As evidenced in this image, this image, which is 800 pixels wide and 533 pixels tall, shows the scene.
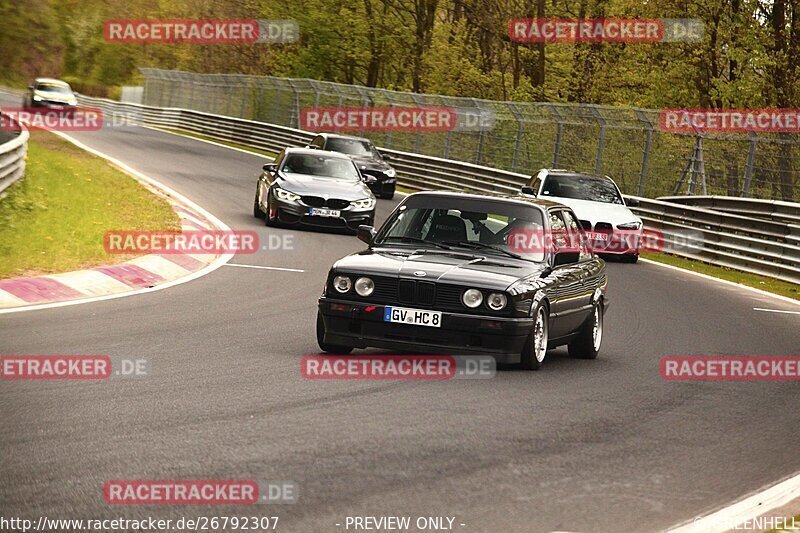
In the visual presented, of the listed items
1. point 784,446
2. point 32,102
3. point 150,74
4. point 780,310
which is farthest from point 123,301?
point 150,74

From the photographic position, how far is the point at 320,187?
2345 centimetres

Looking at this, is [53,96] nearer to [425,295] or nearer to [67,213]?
[67,213]

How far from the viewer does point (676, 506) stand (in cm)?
612

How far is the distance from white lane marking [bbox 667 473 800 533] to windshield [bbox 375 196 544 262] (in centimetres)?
423

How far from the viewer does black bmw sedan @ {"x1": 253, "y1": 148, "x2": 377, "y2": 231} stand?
75.8 feet

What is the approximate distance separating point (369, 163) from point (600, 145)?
20.7 ft

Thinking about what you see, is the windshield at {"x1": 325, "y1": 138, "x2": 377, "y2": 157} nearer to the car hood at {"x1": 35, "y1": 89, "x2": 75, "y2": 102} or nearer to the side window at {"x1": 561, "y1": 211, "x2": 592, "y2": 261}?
the side window at {"x1": 561, "y1": 211, "x2": 592, "y2": 261}

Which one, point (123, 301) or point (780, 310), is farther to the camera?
point (780, 310)

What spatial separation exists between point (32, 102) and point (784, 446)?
1926 inches

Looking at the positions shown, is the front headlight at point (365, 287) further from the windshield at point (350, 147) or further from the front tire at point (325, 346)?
the windshield at point (350, 147)

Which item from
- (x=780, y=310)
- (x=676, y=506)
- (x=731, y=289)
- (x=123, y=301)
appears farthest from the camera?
(x=731, y=289)

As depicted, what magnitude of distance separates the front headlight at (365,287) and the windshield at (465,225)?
37.0 inches

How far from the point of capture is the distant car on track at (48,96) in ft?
172

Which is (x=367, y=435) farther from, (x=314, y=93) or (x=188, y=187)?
(x=314, y=93)
